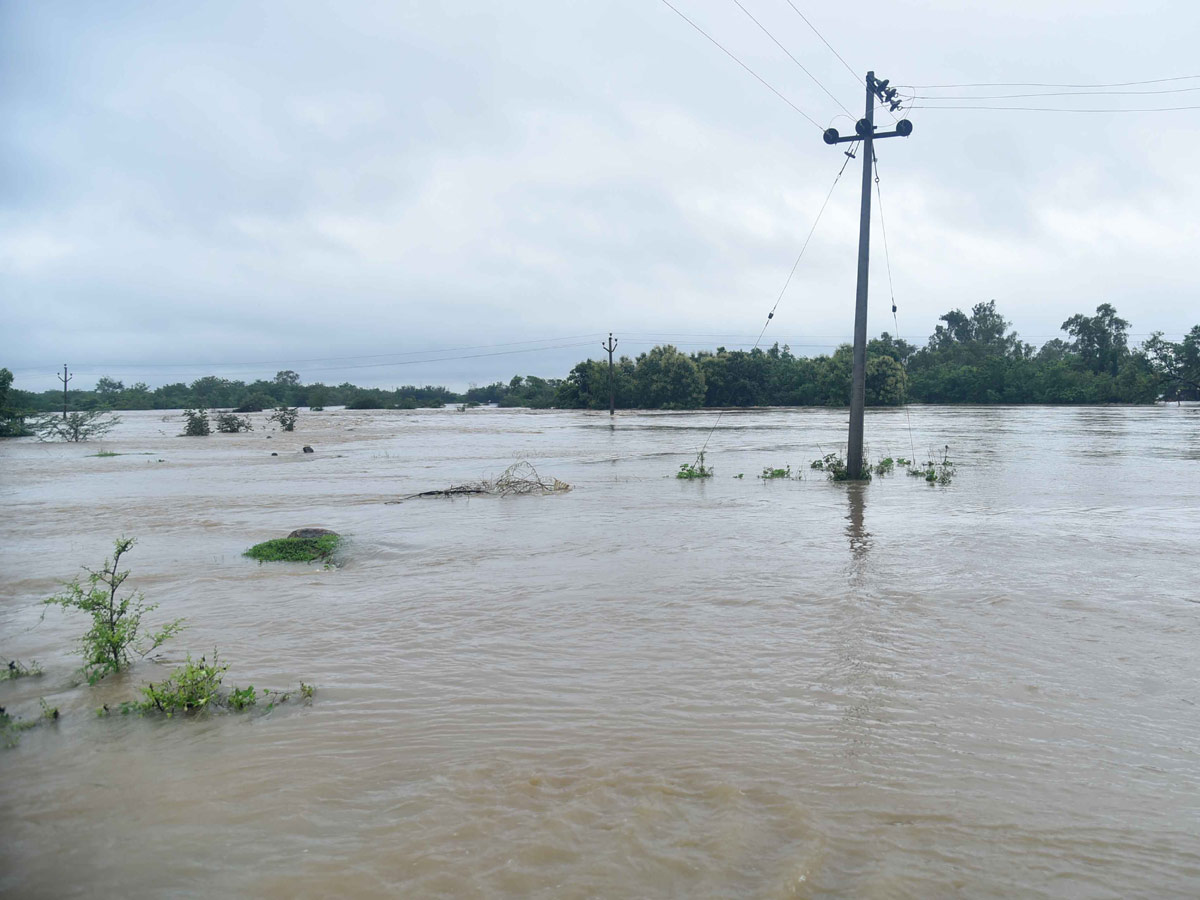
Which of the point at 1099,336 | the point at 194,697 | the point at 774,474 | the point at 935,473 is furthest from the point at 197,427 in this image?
the point at 1099,336

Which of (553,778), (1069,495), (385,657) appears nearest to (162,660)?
(385,657)

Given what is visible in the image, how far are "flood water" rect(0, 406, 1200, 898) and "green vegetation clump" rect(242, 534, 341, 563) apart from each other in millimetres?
341

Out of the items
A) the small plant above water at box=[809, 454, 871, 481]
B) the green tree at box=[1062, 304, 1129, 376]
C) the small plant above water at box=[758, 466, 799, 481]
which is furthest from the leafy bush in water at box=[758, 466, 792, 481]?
the green tree at box=[1062, 304, 1129, 376]

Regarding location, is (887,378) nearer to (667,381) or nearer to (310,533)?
(667,381)

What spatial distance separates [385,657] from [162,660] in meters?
1.58

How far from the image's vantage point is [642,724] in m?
4.46

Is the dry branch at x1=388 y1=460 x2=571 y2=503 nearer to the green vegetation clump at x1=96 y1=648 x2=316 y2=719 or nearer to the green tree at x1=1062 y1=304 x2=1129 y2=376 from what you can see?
the green vegetation clump at x1=96 y1=648 x2=316 y2=719

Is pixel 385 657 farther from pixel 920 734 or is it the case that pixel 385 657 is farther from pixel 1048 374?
pixel 1048 374

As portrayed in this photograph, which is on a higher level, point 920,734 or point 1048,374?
point 1048,374

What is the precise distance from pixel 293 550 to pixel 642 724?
252 inches

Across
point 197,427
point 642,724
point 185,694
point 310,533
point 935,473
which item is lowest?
point 642,724

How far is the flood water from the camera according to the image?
3.15 meters

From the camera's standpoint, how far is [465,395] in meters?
150

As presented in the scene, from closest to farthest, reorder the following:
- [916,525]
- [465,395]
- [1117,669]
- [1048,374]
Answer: [1117,669]
[916,525]
[1048,374]
[465,395]
